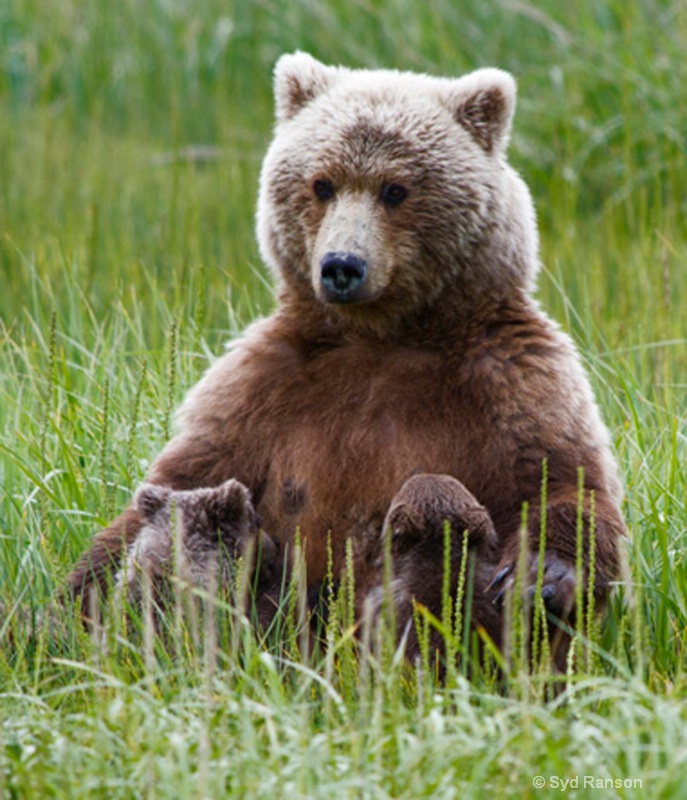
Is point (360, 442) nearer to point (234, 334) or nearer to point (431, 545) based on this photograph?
point (431, 545)

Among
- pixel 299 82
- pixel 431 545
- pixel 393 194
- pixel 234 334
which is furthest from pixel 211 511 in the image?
pixel 234 334

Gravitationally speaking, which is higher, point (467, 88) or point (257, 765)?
point (467, 88)

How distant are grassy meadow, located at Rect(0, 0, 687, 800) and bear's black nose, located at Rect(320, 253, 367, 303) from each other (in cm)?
55

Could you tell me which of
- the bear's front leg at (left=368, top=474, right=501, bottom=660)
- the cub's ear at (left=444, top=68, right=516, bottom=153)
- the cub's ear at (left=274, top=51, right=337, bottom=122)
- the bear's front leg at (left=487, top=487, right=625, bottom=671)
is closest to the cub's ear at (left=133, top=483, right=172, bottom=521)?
the bear's front leg at (left=368, top=474, right=501, bottom=660)

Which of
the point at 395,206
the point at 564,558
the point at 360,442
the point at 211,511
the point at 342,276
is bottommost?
the point at 564,558

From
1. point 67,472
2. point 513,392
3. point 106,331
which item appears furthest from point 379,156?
point 106,331

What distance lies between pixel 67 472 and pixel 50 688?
3.57 feet

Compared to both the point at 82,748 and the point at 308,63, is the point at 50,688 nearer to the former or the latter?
the point at 82,748

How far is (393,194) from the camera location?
183 inches

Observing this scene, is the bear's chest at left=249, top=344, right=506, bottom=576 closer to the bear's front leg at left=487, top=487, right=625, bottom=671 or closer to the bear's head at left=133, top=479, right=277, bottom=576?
the bear's head at left=133, top=479, right=277, bottom=576

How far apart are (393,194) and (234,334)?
4.88ft

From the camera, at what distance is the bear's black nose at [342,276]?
14.5ft

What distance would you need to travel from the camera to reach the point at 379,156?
4.63m

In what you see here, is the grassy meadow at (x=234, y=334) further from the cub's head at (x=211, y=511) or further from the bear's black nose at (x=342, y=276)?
the bear's black nose at (x=342, y=276)
